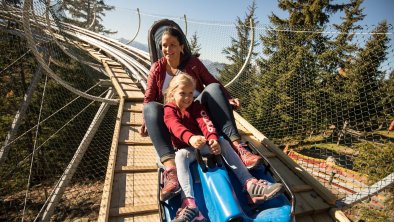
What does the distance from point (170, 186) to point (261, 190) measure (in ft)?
1.60

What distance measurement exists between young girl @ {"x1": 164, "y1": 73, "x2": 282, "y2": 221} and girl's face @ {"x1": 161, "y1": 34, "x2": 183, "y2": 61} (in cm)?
46

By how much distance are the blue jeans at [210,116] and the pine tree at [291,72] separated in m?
3.11

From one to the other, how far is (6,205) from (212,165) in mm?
6622

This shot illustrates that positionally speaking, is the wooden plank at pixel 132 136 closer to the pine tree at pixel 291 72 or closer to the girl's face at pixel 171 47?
the girl's face at pixel 171 47

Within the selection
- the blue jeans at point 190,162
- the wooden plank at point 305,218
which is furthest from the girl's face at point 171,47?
the wooden plank at point 305,218

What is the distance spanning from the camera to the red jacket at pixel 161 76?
202 cm

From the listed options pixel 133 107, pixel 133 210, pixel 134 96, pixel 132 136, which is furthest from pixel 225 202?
pixel 134 96

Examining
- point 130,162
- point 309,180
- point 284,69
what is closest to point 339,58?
point 284,69

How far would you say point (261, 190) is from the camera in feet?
4.28

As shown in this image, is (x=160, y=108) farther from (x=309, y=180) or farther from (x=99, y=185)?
(x=99, y=185)

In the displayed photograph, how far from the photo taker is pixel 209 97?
1771mm

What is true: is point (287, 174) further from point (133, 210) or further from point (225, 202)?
point (133, 210)

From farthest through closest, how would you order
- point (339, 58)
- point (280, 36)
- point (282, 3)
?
point (282, 3) < point (339, 58) < point (280, 36)

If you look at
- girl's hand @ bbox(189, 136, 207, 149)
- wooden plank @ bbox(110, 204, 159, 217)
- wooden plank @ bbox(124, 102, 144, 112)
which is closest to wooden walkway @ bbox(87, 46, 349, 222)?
wooden plank @ bbox(110, 204, 159, 217)
